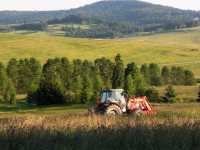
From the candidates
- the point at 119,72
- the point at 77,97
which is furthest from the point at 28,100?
the point at 119,72

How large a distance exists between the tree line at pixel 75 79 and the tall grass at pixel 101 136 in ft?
191

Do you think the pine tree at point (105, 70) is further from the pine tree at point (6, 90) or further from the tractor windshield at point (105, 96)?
the tractor windshield at point (105, 96)

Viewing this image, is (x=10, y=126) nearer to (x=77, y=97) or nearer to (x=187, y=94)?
(x=77, y=97)

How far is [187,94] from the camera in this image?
87812mm

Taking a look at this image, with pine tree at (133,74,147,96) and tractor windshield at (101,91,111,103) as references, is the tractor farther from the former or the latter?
pine tree at (133,74,147,96)

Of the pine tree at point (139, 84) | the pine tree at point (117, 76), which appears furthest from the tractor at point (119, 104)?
the pine tree at point (117, 76)

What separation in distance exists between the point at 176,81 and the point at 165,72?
2873 mm

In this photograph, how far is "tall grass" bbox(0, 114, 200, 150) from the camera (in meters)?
9.90

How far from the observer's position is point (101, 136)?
10406mm

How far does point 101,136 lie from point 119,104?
20981 millimetres

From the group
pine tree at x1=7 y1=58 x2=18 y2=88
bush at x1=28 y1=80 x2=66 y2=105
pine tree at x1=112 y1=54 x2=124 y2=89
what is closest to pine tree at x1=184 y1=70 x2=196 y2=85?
pine tree at x1=112 y1=54 x2=124 y2=89

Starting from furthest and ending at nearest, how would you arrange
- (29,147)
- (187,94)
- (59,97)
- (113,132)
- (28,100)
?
(187,94) → (28,100) → (59,97) → (113,132) → (29,147)

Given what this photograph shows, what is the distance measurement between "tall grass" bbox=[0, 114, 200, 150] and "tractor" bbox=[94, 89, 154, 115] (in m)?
18.8

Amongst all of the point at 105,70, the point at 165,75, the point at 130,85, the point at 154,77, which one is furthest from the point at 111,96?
the point at 165,75
